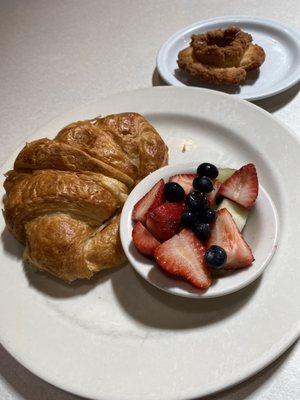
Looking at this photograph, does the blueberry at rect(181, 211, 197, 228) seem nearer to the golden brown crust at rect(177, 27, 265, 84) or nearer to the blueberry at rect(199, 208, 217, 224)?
the blueberry at rect(199, 208, 217, 224)

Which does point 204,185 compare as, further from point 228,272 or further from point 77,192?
point 77,192

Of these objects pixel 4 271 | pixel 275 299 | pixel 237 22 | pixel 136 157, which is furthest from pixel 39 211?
pixel 237 22

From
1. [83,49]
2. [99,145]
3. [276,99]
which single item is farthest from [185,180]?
[83,49]

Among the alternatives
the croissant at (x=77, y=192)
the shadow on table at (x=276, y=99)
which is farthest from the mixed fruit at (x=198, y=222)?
the shadow on table at (x=276, y=99)

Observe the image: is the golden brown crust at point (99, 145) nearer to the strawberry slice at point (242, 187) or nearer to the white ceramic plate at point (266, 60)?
the strawberry slice at point (242, 187)

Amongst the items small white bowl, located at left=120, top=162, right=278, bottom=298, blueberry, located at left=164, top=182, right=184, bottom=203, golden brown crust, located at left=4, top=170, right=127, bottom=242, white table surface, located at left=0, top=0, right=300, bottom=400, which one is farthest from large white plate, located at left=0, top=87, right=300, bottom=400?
white table surface, located at left=0, top=0, right=300, bottom=400
